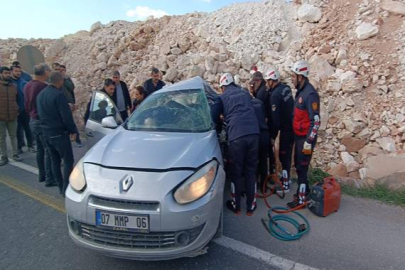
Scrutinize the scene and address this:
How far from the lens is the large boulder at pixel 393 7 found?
7669 millimetres

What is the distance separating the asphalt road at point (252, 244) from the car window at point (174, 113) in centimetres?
134

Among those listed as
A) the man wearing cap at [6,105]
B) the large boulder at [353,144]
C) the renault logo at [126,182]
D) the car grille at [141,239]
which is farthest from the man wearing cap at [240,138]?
the man wearing cap at [6,105]

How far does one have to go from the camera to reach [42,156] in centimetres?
521

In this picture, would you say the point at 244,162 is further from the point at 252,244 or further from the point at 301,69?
the point at 301,69

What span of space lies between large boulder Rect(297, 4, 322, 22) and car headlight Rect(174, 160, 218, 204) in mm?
8166

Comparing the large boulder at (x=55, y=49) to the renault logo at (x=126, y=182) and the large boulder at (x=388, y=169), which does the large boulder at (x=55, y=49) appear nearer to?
the renault logo at (x=126, y=182)

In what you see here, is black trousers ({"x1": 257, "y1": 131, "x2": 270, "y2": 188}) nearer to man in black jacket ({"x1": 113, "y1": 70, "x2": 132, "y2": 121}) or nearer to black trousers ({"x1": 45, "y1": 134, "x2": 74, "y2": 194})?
black trousers ({"x1": 45, "y1": 134, "x2": 74, "y2": 194})

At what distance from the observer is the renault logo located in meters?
2.60

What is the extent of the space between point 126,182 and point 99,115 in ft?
7.72

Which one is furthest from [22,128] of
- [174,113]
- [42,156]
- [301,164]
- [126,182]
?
[301,164]

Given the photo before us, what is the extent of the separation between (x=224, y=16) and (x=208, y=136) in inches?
374

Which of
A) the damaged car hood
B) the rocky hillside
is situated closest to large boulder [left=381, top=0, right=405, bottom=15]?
the rocky hillside

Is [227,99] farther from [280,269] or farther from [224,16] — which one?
[224,16]

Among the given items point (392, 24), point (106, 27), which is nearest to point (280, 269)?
point (392, 24)
